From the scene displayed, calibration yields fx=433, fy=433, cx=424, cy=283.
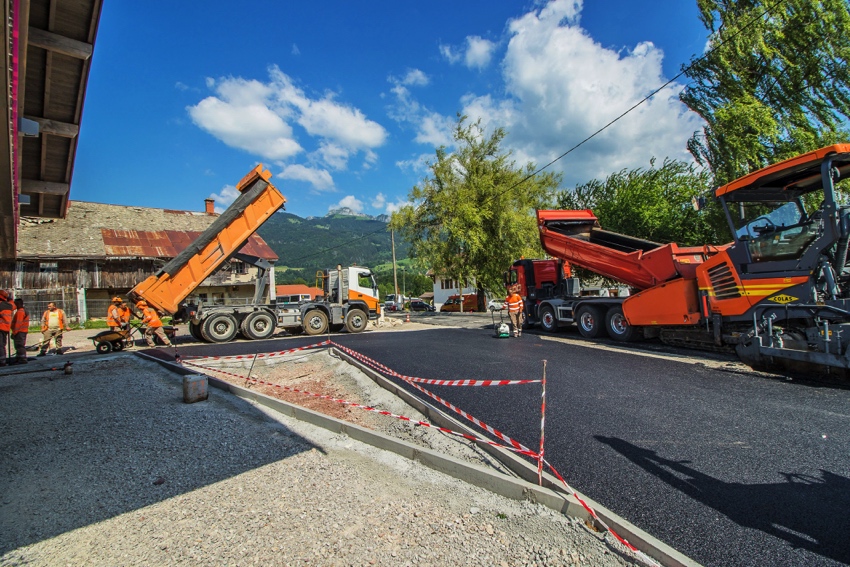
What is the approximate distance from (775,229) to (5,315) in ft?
49.5

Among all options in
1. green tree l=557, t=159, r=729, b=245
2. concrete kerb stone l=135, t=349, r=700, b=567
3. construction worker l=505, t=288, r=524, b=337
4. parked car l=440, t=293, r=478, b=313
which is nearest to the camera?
concrete kerb stone l=135, t=349, r=700, b=567

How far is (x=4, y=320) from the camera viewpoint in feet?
31.3

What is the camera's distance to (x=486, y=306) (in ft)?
109

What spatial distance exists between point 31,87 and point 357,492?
5.88m

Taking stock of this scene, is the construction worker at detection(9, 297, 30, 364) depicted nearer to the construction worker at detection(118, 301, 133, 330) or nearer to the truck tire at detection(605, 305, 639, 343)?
the construction worker at detection(118, 301, 133, 330)

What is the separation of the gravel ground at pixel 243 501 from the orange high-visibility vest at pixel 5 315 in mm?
5875

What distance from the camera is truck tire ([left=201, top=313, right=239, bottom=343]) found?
1419cm

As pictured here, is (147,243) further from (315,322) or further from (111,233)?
(315,322)

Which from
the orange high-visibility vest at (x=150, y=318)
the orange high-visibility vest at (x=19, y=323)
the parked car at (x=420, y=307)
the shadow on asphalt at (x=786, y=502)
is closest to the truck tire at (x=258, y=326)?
the orange high-visibility vest at (x=150, y=318)

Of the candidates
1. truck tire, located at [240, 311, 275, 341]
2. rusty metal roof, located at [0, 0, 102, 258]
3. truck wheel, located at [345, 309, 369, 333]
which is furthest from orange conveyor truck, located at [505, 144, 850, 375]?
truck tire, located at [240, 311, 275, 341]

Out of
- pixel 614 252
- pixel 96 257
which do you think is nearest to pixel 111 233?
pixel 96 257

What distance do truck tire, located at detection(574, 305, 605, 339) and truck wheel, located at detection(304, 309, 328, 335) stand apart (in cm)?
922

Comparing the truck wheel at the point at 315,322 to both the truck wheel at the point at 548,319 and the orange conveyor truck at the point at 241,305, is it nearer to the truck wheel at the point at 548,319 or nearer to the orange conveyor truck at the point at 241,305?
the orange conveyor truck at the point at 241,305

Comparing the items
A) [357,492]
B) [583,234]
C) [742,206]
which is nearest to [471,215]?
[583,234]
